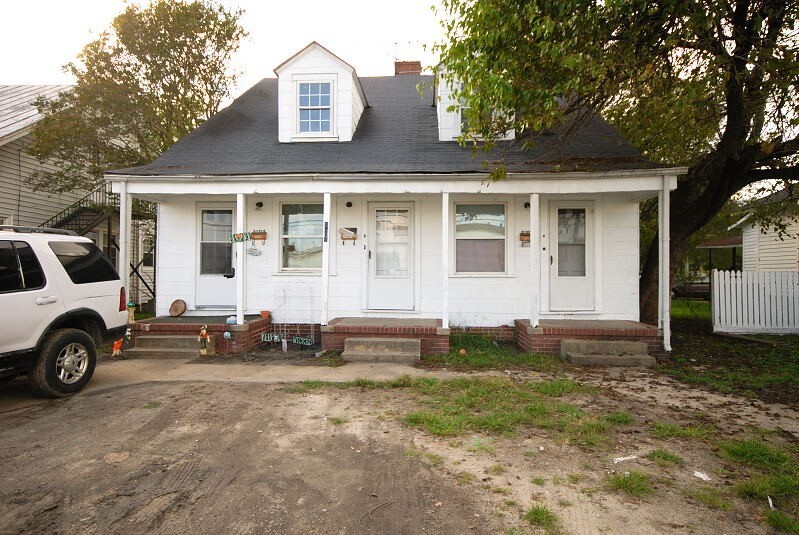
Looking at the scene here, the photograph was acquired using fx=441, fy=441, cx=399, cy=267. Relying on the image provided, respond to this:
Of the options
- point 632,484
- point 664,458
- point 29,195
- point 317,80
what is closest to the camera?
point 632,484

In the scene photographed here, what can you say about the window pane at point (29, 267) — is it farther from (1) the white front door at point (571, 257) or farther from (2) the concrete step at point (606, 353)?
(1) the white front door at point (571, 257)

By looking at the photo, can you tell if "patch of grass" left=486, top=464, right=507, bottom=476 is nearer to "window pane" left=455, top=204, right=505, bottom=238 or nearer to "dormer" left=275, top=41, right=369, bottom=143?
"window pane" left=455, top=204, right=505, bottom=238

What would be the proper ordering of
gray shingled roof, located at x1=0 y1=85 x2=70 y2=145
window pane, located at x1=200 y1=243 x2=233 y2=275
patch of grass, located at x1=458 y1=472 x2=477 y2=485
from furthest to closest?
gray shingled roof, located at x1=0 y1=85 x2=70 y2=145 → window pane, located at x1=200 y1=243 x2=233 y2=275 → patch of grass, located at x1=458 y1=472 x2=477 y2=485

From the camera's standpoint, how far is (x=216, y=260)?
9.13 m

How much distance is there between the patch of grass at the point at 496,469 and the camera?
10.9 ft

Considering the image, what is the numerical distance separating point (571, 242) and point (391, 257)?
3.56 meters

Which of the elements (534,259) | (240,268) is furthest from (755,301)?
(240,268)

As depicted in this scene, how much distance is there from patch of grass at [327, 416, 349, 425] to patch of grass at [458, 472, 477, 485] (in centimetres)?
149

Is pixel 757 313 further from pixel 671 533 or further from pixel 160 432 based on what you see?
pixel 160 432

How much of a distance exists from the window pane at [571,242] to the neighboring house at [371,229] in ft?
0.06

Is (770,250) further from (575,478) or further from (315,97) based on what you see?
(575,478)

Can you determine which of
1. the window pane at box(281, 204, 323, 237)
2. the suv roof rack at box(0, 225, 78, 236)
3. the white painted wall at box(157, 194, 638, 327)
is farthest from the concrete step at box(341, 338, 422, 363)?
the suv roof rack at box(0, 225, 78, 236)

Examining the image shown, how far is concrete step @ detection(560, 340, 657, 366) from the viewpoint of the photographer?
6.86 meters

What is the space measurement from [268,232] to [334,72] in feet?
12.4
